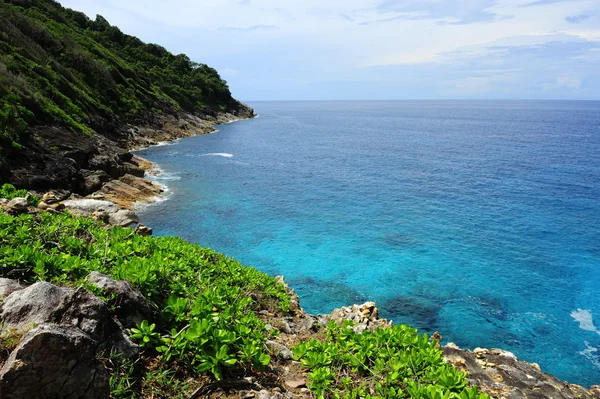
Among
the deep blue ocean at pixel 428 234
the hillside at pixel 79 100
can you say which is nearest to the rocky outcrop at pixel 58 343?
the deep blue ocean at pixel 428 234

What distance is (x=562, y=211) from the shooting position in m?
41.5

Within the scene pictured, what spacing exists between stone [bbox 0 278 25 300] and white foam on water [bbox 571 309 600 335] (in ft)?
98.4

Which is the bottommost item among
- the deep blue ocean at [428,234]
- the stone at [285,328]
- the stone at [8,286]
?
the deep blue ocean at [428,234]

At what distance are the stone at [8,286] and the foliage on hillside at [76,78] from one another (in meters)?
33.4

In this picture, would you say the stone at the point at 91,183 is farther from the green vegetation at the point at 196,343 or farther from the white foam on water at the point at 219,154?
the white foam on water at the point at 219,154

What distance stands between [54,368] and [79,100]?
2633 inches

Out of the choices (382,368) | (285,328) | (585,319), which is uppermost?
(382,368)

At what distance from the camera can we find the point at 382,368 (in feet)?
23.9

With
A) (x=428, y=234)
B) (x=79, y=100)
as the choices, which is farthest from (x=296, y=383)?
(x=79, y=100)

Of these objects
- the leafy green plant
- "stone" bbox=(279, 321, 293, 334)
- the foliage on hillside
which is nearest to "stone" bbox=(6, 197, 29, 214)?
the leafy green plant

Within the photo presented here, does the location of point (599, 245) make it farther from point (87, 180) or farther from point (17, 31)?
point (17, 31)

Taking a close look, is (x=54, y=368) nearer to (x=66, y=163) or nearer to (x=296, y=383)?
(x=296, y=383)

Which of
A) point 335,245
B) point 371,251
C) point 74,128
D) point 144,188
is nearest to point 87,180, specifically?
point 144,188

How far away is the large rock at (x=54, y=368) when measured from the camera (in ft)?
14.6
